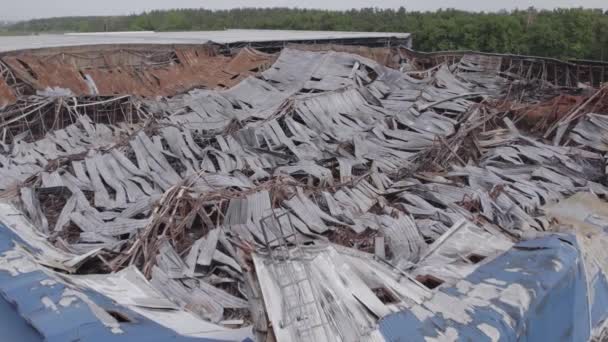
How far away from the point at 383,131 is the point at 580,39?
25084mm

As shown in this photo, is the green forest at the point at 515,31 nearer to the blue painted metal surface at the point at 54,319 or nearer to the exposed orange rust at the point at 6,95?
the exposed orange rust at the point at 6,95

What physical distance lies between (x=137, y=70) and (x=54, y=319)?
14941 mm

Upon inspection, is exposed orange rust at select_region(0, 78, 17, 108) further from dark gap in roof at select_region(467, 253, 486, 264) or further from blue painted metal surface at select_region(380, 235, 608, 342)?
blue painted metal surface at select_region(380, 235, 608, 342)

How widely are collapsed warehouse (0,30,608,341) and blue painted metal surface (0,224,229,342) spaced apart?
2 cm

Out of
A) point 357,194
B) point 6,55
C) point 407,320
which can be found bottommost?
point 357,194

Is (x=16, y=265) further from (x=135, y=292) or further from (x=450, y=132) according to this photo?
(x=450, y=132)

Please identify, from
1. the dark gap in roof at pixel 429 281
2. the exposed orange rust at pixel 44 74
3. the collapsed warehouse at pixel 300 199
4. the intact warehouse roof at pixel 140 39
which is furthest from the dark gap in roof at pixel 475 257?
the intact warehouse roof at pixel 140 39

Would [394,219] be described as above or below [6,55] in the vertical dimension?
below

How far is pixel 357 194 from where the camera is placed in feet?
31.4

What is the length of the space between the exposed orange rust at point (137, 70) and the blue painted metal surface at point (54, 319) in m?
11.8

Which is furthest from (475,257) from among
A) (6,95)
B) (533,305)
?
(6,95)

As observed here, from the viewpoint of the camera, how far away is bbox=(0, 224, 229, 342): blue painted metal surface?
429 centimetres

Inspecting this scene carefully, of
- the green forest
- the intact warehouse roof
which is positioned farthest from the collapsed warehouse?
the green forest

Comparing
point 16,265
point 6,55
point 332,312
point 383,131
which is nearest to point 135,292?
point 16,265
